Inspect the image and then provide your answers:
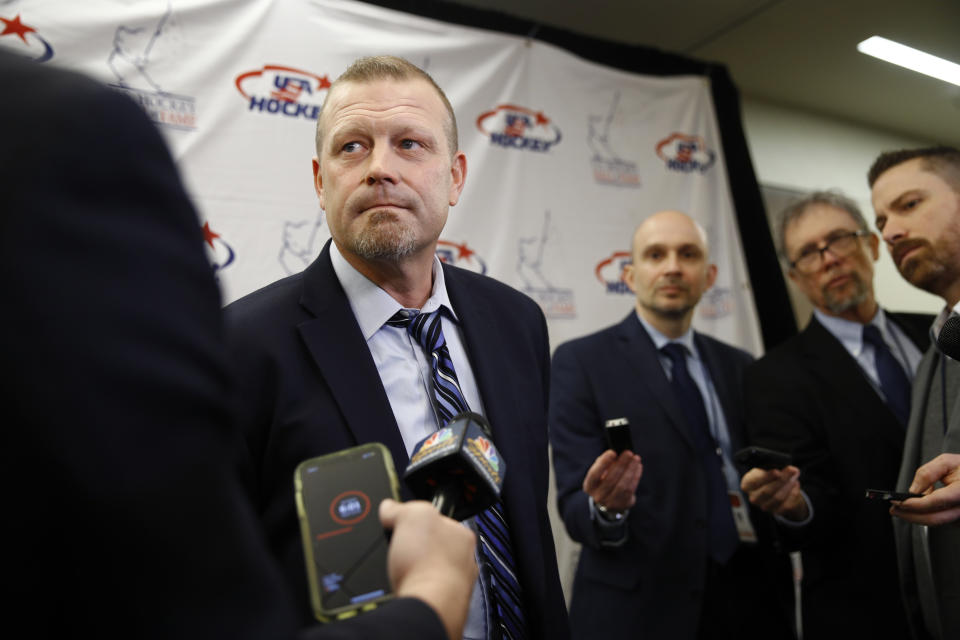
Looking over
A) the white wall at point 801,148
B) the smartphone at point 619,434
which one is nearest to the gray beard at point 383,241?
the smartphone at point 619,434

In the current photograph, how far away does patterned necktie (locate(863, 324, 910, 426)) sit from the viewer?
2180 millimetres

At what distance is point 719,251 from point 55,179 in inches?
145

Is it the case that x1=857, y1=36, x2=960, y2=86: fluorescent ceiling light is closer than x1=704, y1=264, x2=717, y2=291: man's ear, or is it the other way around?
x1=857, y1=36, x2=960, y2=86: fluorescent ceiling light

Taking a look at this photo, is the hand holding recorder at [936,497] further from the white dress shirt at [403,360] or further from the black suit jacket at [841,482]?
the white dress shirt at [403,360]

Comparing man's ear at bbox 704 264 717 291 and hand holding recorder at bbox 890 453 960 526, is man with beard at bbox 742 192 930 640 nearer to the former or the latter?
hand holding recorder at bbox 890 453 960 526

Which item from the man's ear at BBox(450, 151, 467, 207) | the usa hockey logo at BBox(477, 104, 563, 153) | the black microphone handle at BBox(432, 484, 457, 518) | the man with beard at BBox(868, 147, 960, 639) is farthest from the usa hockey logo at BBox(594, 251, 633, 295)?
the black microphone handle at BBox(432, 484, 457, 518)

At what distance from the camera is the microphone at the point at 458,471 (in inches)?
32.8

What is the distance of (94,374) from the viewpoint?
0.44 metres

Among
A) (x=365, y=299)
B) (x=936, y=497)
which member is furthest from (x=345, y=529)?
(x=936, y=497)

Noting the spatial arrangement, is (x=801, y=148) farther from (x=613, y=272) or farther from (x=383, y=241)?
(x=383, y=241)

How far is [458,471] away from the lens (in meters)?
0.85

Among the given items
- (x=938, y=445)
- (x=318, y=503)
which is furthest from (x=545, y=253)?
(x=318, y=503)

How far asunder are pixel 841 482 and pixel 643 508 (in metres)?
0.64

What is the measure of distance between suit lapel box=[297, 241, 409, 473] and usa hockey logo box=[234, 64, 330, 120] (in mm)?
1626
